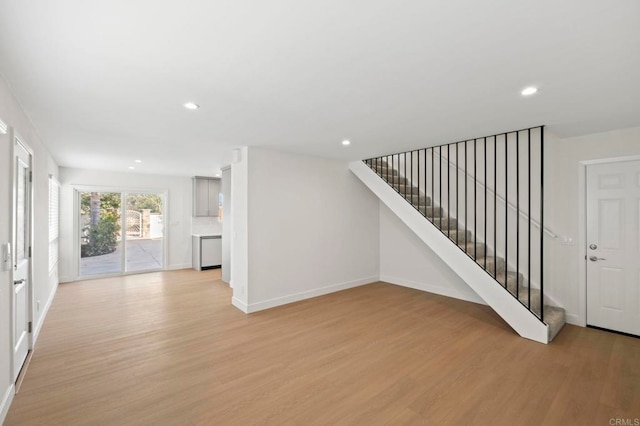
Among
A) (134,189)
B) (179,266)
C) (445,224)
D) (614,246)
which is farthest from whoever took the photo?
(179,266)

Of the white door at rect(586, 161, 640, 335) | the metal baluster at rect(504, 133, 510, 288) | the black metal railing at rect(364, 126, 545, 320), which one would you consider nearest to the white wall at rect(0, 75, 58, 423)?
the black metal railing at rect(364, 126, 545, 320)

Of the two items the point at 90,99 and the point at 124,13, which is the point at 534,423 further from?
the point at 90,99

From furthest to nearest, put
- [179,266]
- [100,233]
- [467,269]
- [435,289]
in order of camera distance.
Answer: [179,266] → [100,233] → [435,289] → [467,269]

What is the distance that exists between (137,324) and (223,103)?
3166 millimetres

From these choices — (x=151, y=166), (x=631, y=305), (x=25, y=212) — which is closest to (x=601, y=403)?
(x=631, y=305)

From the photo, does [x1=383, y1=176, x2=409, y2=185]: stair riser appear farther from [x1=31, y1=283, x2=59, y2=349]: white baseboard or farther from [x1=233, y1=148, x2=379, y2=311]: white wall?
[x1=31, y1=283, x2=59, y2=349]: white baseboard

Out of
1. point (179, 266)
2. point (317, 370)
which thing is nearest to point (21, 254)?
point (317, 370)

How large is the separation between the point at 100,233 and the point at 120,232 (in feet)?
1.25

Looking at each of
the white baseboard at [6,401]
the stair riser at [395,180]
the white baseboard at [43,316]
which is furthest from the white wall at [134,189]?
the stair riser at [395,180]

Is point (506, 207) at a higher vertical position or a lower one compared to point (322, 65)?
lower

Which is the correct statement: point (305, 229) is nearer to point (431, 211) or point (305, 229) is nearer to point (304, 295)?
point (304, 295)

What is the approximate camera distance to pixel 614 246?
11.4ft

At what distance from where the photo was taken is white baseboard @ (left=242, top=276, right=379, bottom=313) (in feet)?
14.2

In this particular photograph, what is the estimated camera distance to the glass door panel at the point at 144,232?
695 centimetres
